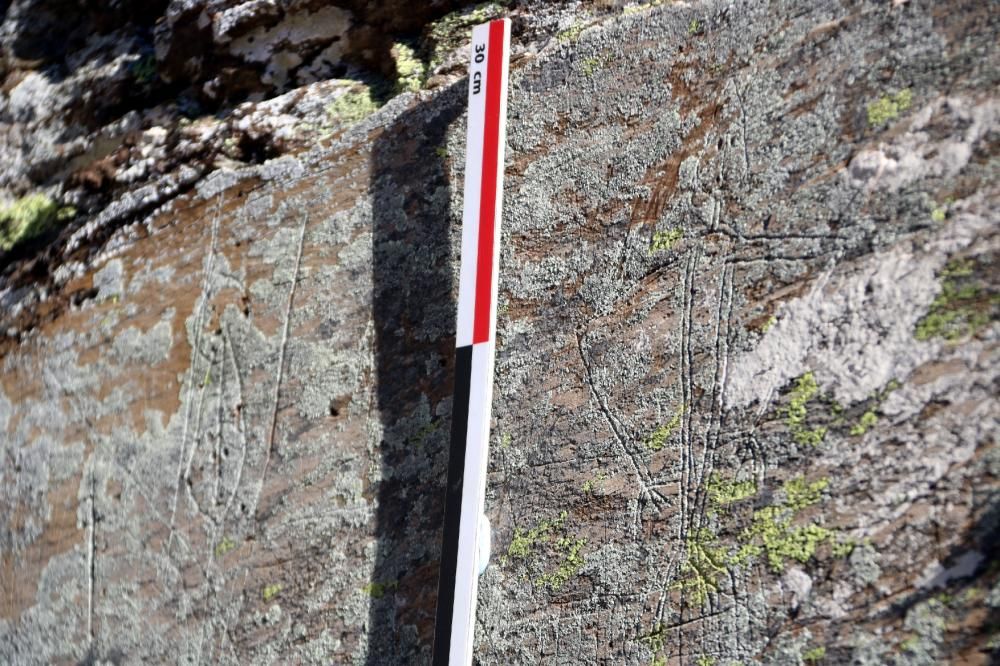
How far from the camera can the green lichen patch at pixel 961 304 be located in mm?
1738

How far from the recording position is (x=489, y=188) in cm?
225

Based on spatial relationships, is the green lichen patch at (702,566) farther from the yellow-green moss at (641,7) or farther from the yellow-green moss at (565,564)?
the yellow-green moss at (641,7)

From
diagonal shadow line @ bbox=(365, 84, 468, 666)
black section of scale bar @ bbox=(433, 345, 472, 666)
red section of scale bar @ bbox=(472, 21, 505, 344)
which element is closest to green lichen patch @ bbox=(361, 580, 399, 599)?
diagonal shadow line @ bbox=(365, 84, 468, 666)

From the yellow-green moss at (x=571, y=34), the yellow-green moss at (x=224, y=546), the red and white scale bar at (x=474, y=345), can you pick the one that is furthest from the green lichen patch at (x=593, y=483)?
the yellow-green moss at (x=571, y=34)

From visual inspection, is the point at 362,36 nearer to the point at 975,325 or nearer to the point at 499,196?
the point at 499,196

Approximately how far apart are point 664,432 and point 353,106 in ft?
4.41

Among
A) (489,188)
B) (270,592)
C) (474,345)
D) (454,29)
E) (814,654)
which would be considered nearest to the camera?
(814,654)

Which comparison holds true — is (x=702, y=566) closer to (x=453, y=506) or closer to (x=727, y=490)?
(x=727, y=490)

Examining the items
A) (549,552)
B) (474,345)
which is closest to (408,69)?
(474,345)

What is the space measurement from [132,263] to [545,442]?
1.45 meters

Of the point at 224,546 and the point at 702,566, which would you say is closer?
the point at 702,566

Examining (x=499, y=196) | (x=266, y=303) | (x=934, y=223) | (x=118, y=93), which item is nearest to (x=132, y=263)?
(x=266, y=303)

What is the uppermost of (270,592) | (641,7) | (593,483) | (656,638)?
(641,7)

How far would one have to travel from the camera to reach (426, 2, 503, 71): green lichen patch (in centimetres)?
271
